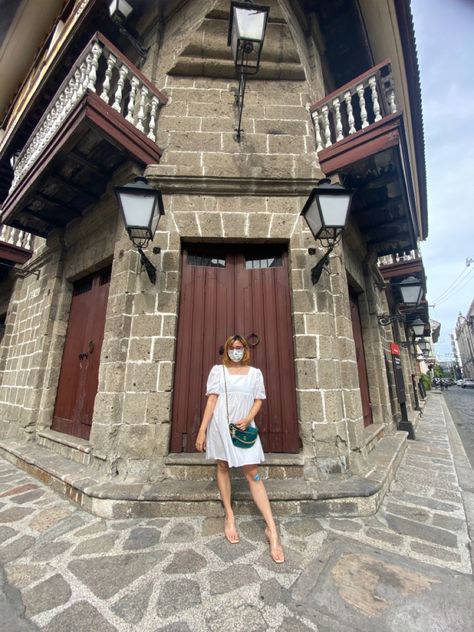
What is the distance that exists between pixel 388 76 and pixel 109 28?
504 cm

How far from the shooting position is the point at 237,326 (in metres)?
3.37

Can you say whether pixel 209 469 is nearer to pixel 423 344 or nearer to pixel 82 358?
pixel 82 358

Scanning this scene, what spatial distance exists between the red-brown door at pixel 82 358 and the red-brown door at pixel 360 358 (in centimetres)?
407

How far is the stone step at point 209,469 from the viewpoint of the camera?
283 cm

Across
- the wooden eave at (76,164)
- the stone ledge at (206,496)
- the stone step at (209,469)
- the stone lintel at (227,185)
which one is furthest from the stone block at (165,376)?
the wooden eave at (76,164)

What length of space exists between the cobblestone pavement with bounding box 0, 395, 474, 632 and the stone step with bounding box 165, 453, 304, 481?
0.43 m

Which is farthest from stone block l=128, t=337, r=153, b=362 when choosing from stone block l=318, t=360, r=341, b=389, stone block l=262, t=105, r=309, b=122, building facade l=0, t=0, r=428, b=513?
stone block l=262, t=105, r=309, b=122

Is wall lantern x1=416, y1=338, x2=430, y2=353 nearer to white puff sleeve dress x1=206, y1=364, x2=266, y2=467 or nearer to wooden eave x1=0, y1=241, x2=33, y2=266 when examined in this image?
white puff sleeve dress x1=206, y1=364, x2=266, y2=467

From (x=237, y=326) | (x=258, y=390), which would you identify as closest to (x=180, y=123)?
(x=237, y=326)

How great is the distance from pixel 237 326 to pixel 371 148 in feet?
9.15

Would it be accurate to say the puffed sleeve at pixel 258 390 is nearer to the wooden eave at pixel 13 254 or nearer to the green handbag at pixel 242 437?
the green handbag at pixel 242 437

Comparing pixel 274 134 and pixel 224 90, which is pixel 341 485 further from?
pixel 224 90

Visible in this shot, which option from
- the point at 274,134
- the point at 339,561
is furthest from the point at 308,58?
the point at 339,561

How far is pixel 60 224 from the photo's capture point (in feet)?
16.2
